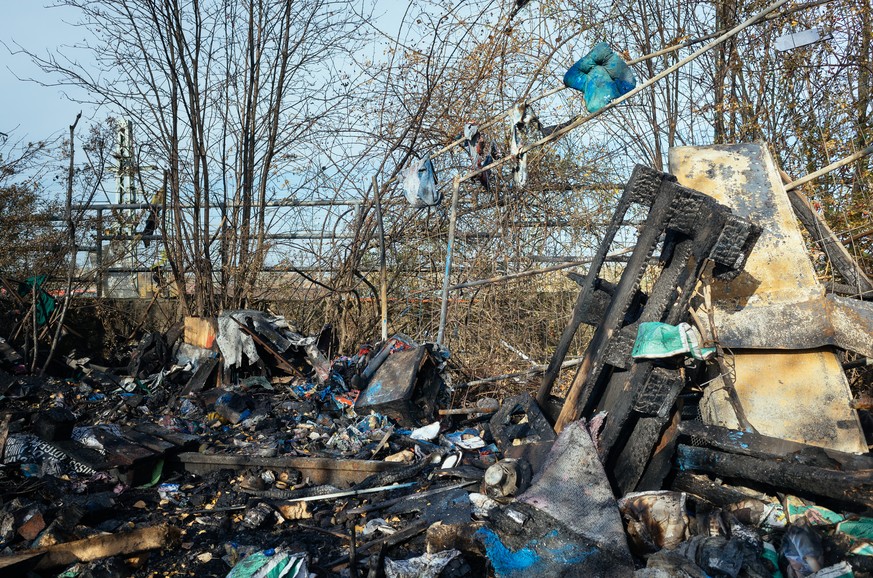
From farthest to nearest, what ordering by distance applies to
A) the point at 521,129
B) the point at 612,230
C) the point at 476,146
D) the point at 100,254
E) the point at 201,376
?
the point at 100,254
the point at 201,376
the point at 476,146
the point at 521,129
the point at 612,230

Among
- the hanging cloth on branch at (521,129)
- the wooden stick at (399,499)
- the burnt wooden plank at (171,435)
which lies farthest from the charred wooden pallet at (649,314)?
the burnt wooden plank at (171,435)

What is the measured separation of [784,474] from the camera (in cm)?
304

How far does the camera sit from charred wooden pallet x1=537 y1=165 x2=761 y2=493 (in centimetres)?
337

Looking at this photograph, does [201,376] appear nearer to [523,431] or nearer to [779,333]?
[523,431]

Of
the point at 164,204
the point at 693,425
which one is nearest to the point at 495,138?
the point at 164,204

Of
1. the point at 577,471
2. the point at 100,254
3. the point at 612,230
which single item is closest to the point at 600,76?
the point at 612,230

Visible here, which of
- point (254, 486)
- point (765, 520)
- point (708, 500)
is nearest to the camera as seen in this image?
point (765, 520)

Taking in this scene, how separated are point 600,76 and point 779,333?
2232mm

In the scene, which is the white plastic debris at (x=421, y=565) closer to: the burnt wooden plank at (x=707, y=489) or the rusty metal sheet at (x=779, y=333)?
the burnt wooden plank at (x=707, y=489)

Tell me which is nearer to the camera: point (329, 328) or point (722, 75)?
point (722, 75)

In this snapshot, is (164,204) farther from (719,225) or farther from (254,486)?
(719,225)

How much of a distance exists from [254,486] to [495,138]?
16.2 ft

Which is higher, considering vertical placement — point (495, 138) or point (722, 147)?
point (495, 138)

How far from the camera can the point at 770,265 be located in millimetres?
3869
